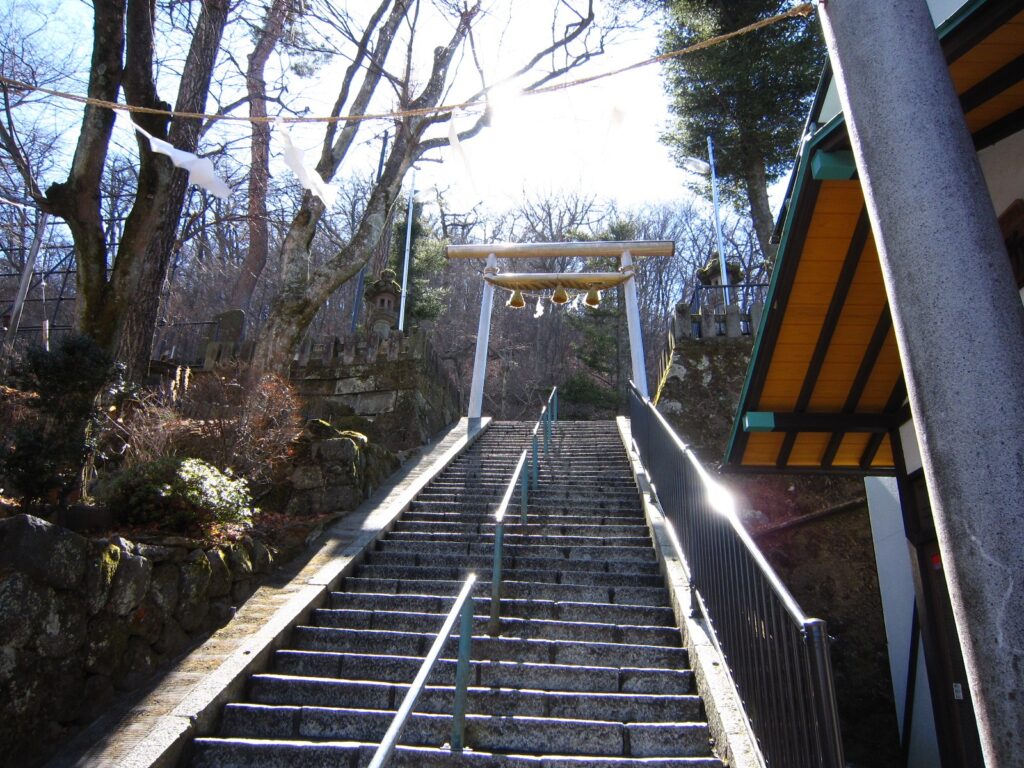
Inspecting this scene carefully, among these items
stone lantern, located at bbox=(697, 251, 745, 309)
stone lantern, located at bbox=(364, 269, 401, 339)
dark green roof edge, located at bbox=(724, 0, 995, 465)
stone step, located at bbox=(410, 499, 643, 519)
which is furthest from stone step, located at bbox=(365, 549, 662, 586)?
stone lantern, located at bbox=(364, 269, 401, 339)

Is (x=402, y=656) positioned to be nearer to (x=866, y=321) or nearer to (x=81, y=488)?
(x=81, y=488)

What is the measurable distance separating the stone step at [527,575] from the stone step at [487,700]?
1438mm

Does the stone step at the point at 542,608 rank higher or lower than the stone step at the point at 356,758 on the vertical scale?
higher

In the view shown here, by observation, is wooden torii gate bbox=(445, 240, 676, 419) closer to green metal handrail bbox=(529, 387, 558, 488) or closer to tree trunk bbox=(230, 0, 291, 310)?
green metal handrail bbox=(529, 387, 558, 488)

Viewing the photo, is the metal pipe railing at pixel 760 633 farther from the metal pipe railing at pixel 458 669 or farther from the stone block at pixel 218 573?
the stone block at pixel 218 573

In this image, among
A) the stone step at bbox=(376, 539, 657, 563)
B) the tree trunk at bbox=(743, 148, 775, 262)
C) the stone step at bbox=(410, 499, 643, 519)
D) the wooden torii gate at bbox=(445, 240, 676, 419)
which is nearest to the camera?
the stone step at bbox=(376, 539, 657, 563)

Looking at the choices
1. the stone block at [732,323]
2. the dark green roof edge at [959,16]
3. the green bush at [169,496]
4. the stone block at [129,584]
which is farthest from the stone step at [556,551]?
the stone block at [732,323]

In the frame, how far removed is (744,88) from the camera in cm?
1647

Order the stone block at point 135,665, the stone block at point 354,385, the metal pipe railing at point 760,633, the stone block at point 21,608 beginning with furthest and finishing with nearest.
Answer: the stone block at point 354,385
the stone block at point 135,665
the stone block at point 21,608
the metal pipe railing at point 760,633

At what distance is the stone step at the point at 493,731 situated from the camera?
12.3ft

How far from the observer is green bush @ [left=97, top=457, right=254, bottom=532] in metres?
5.12

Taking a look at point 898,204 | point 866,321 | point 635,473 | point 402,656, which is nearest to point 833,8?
point 898,204

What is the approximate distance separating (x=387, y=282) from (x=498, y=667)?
13.9 m

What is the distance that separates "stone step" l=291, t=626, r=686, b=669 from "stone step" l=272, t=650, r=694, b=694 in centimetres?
13
